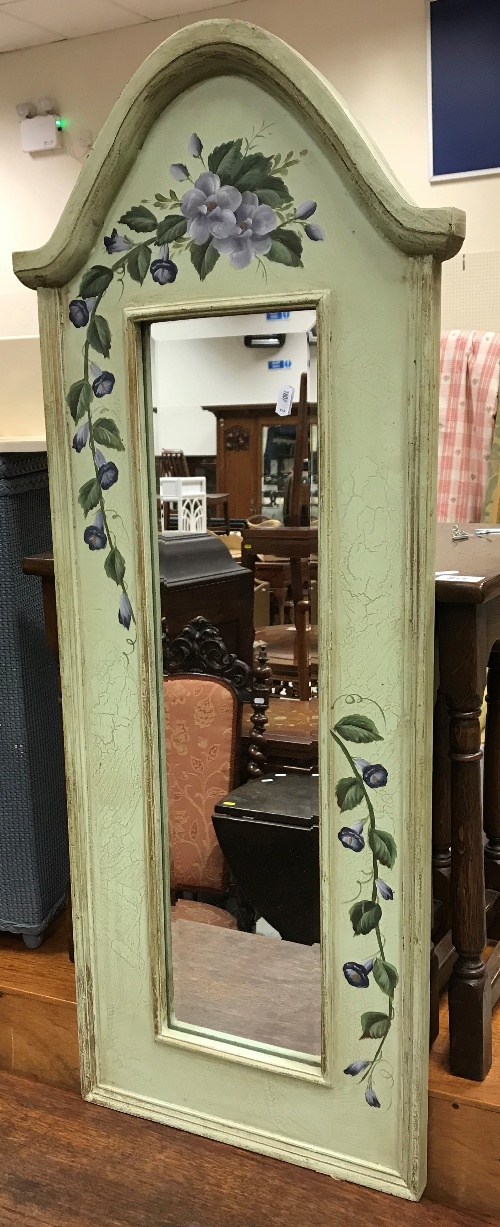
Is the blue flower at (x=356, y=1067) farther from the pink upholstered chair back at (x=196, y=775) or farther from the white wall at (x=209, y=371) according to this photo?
the white wall at (x=209, y=371)

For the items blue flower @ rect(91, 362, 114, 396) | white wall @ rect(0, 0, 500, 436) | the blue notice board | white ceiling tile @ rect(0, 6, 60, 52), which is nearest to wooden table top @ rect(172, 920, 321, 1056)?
blue flower @ rect(91, 362, 114, 396)

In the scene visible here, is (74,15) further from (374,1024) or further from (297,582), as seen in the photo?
(374,1024)

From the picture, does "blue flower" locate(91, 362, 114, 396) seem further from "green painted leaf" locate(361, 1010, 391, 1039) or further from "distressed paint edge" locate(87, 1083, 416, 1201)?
"distressed paint edge" locate(87, 1083, 416, 1201)

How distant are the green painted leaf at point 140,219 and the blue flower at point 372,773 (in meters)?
0.68

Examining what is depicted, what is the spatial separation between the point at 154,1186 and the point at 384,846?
56cm

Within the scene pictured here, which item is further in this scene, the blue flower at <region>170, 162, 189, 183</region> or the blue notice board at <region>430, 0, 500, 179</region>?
the blue notice board at <region>430, 0, 500, 179</region>

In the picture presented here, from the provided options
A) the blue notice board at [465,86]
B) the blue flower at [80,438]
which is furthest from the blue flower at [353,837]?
the blue notice board at [465,86]

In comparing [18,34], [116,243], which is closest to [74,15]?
[18,34]

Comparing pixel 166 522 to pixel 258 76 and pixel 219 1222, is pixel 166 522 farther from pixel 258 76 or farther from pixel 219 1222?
pixel 219 1222

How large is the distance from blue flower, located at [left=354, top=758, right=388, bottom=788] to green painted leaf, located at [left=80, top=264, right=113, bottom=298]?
659mm

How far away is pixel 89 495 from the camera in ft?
4.18

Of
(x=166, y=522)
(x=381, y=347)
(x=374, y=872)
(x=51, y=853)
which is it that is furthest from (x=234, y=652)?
(x=51, y=853)

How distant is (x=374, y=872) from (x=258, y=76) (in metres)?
0.92

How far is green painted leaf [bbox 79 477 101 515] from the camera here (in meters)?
1.26
